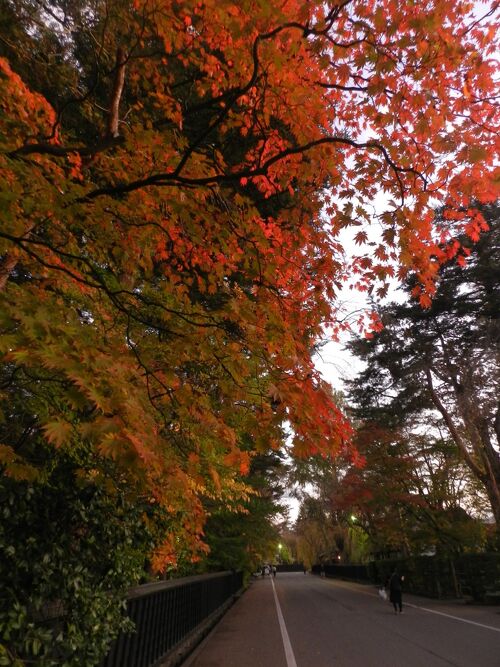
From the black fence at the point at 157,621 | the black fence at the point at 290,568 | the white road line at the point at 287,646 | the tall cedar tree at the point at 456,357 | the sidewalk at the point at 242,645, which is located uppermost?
the tall cedar tree at the point at 456,357

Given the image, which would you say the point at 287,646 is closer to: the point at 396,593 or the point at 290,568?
the point at 396,593

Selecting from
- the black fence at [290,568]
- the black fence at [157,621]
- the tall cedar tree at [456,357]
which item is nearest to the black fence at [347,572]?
the tall cedar tree at [456,357]

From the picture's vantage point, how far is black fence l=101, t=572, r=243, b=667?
504 centimetres

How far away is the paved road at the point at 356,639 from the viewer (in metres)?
7.71

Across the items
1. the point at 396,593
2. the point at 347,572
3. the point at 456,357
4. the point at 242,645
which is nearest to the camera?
the point at 242,645

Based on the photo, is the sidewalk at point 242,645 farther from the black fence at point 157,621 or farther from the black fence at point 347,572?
the black fence at point 347,572

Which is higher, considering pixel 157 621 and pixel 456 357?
pixel 456 357

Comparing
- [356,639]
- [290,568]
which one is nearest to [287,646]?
[356,639]

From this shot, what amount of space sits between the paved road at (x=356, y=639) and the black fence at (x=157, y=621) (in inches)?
29.6

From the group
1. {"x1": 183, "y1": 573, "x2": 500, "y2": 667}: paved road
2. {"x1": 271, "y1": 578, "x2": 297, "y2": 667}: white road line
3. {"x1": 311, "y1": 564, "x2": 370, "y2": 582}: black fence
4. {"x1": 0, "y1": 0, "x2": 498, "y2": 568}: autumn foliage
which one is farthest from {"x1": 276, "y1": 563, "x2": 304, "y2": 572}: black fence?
{"x1": 0, "y1": 0, "x2": 498, "y2": 568}: autumn foliage

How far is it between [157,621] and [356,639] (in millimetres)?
5718

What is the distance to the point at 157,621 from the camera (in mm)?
6480

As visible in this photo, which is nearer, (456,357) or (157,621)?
(157,621)

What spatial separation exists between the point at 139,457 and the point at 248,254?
2.99 meters
